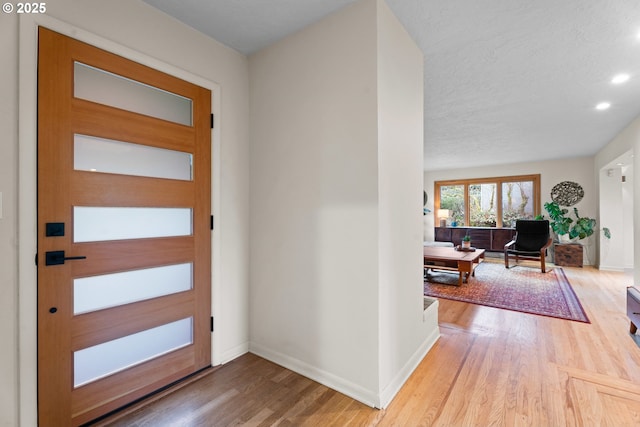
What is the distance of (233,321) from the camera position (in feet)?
7.61

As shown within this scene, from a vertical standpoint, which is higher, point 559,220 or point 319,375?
point 559,220

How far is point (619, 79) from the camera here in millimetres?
2742

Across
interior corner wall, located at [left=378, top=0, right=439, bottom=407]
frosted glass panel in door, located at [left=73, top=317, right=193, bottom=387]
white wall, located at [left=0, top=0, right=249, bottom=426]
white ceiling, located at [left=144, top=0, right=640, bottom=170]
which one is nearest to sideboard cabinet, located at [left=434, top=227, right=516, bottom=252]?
white ceiling, located at [left=144, top=0, right=640, bottom=170]

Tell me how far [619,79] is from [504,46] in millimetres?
1561

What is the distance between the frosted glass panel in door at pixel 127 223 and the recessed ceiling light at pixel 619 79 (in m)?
4.07

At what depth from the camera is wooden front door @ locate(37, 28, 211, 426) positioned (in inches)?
58.5

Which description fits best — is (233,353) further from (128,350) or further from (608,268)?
(608,268)

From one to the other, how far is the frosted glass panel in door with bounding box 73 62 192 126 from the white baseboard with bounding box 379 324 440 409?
90.0 inches

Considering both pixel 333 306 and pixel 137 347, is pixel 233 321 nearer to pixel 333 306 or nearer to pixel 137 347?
pixel 137 347

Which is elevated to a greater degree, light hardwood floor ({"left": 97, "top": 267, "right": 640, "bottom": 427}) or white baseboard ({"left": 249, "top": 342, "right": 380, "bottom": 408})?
white baseboard ({"left": 249, "top": 342, "right": 380, "bottom": 408})

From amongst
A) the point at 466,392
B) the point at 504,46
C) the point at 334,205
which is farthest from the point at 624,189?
the point at 334,205

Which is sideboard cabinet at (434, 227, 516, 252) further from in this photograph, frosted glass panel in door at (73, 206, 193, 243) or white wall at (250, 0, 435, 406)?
frosted glass panel in door at (73, 206, 193, 243)
